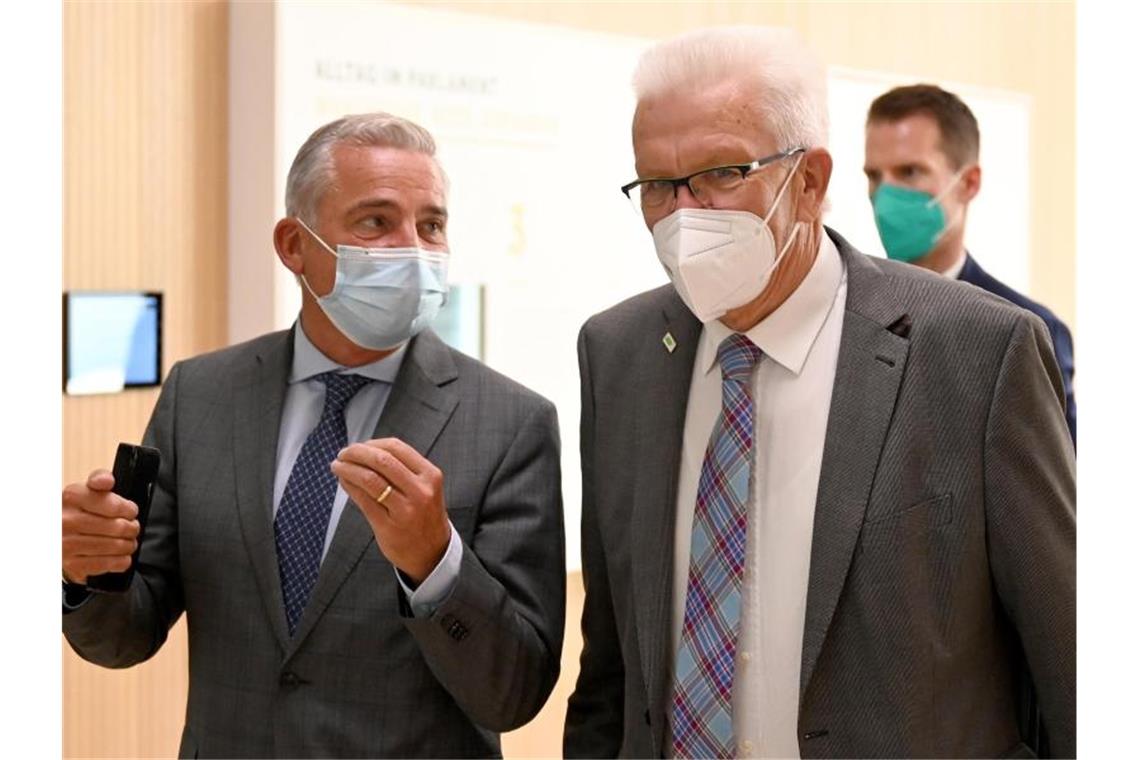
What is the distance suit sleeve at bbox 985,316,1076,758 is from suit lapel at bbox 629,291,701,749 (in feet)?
1.25

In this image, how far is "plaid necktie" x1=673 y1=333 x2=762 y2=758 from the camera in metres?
→ 1.58

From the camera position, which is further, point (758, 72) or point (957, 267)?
point (957, 267)

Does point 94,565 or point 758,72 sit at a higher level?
point 758,72

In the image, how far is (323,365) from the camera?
1970mm

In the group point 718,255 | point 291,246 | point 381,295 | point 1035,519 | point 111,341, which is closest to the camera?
point 1035,519

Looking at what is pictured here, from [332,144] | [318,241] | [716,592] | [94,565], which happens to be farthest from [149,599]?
[716,592]

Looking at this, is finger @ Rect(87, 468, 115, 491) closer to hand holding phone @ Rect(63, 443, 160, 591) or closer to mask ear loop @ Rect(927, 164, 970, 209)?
hand holding phone @ Rect(63, 443, 160, 591)

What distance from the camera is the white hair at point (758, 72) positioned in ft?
5.18

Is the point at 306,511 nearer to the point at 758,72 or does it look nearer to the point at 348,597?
the point at 348,597

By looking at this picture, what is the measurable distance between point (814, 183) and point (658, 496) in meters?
0.43

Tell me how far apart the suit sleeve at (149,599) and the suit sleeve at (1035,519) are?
1109 millimetres

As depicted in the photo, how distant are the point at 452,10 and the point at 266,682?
1.94 m
